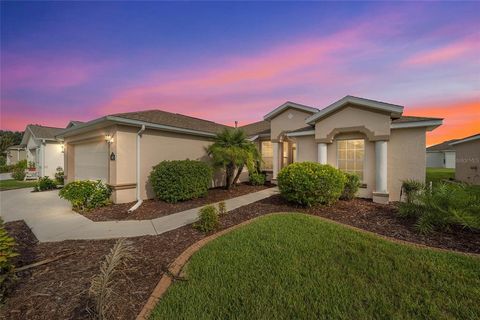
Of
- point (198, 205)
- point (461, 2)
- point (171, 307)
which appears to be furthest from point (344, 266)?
point (461, 2)

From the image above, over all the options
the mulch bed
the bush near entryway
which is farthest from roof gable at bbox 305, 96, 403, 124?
the mulch bed

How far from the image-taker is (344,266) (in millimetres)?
3371

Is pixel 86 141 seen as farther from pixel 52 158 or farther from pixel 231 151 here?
pixel 52 158

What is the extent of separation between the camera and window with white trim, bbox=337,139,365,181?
350 inches

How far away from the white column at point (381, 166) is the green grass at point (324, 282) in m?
4.75

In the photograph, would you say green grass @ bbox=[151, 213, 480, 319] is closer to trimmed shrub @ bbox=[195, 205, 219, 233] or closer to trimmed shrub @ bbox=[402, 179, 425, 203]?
trimmed shrub @ bbox=[195, 205, 219, 233]

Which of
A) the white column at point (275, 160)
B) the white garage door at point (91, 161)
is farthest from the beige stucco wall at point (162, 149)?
the white column at point (275, 160)

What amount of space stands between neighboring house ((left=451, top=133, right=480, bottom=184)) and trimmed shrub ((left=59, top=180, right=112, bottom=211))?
75.3ft

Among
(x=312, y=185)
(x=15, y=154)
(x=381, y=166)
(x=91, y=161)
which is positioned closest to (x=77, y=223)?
(x=91, y=161)

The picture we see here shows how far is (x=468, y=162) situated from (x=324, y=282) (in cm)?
2065

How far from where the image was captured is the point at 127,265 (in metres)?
3.62

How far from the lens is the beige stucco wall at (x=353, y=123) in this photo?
320 inches

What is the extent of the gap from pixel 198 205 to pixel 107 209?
337cm

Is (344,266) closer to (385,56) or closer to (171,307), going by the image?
(171,307)
